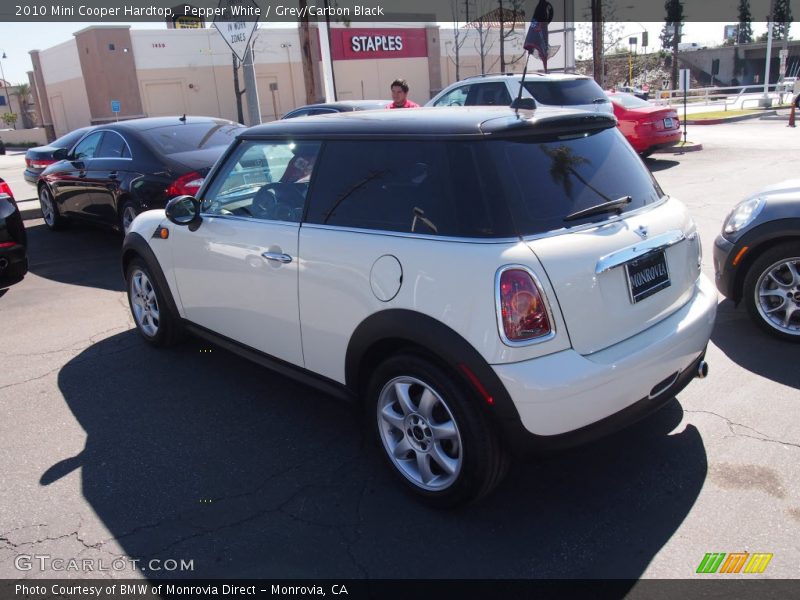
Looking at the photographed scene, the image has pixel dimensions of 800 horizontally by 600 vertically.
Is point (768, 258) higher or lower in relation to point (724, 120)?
higher

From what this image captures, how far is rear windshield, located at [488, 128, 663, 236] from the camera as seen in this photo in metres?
2.78

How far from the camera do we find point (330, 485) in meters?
3.27

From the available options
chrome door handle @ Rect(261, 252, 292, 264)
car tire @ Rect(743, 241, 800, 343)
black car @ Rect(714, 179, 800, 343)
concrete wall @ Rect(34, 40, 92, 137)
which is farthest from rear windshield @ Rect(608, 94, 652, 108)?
concrete wall @ Rect(34, 40, 92, 137)

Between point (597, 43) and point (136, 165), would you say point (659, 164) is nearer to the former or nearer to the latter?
point (136, 165)

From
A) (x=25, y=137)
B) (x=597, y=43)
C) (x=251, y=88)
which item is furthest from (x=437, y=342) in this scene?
(x=25, y=137)

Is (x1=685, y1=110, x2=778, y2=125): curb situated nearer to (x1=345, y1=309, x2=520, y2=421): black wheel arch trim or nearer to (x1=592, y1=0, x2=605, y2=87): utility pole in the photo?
(x1=592, y1=0, x2=605, y2=87): utility pole

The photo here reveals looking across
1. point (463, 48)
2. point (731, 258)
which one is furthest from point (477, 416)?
point (463, 48)

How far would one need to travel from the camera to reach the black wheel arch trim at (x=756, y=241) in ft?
14.6

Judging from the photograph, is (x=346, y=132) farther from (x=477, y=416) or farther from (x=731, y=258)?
(x=731, y=258)

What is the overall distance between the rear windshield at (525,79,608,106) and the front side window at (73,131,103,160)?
6.95 meters

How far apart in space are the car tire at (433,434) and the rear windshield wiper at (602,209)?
0.89 metres

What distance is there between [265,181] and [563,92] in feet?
29.7

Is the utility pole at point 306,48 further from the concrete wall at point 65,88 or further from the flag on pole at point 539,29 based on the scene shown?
the concrete wall at point 65,88

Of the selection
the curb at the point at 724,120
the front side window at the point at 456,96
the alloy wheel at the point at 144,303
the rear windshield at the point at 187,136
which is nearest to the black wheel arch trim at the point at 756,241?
the alloy wheel at the point at 144,303
